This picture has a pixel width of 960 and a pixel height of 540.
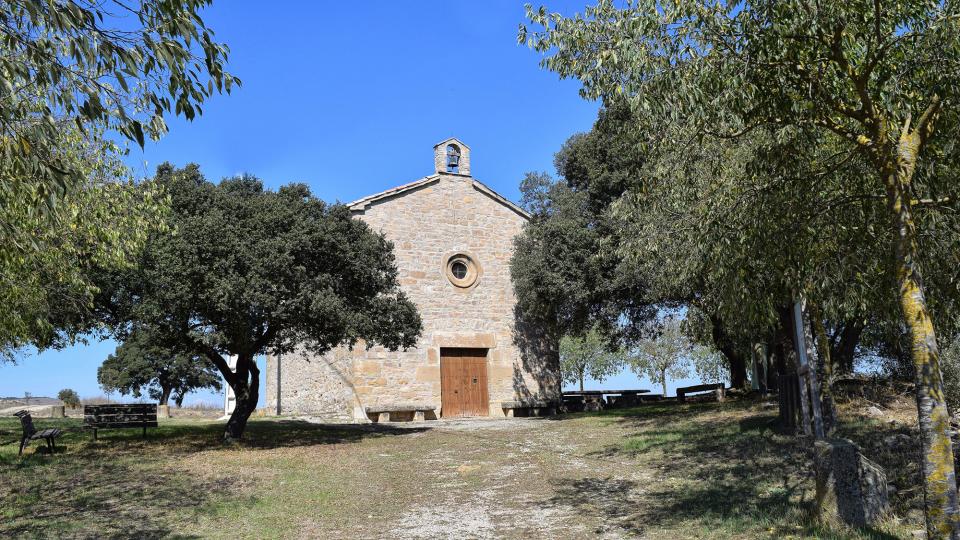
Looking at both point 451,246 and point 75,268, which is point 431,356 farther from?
point 75,268

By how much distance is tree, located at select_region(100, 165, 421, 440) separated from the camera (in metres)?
13.5

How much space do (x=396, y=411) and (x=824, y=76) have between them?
56.3 ft

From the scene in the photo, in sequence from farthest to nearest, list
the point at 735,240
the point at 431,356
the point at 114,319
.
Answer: the point at 431,356
the point at 114,319
the point at 735,240

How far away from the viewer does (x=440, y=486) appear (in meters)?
10.1

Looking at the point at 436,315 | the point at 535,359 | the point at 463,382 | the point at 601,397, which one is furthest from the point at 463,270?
the point at 601,397

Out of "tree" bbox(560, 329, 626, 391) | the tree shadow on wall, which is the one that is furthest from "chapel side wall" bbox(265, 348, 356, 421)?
"tree" bbox(560, 329, 626, 391)

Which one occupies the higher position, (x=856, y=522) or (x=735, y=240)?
(x=735, y=240)

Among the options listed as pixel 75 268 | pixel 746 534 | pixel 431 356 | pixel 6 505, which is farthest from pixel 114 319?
pixel 746 534

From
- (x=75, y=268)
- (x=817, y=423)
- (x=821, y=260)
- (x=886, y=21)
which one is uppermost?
(x=886, y=21)

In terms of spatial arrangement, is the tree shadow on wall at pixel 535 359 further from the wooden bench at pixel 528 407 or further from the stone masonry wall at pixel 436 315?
the wooden bench at pixel 528 407

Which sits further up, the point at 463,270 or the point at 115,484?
the point at 463,270

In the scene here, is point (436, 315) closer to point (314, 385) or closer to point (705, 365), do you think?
point (314, 385)

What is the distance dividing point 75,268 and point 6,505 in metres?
3.51

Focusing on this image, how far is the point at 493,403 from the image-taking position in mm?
23625
